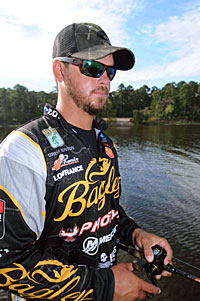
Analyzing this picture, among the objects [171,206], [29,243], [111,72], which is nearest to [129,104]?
[171,206]

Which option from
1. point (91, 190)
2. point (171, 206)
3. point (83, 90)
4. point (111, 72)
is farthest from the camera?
point (171, 206)

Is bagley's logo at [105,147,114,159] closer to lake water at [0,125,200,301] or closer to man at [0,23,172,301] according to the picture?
man at [0,23,172,301]

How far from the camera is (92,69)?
217 cm

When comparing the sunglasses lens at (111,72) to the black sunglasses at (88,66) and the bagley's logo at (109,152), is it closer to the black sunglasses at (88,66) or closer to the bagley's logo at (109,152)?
the black sunglasses at (88,66)

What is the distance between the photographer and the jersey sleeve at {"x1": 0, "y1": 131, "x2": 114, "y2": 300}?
149cm

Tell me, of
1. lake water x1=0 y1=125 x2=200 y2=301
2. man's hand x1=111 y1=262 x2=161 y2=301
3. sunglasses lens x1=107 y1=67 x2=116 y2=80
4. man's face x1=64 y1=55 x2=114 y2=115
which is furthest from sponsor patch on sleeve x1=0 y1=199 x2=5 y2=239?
lake water x1=0 y1=125 x2=200 y2=301

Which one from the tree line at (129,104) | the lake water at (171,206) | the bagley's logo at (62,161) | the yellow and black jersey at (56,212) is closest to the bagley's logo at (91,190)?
the yellow and black jersey at (56,212)

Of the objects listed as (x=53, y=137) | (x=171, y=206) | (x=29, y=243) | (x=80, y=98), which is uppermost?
(x=80, y=98)

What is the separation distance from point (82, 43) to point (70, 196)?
1376mm

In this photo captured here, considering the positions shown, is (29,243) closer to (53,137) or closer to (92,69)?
(53,137)

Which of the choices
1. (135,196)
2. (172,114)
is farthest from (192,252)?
(172,114)

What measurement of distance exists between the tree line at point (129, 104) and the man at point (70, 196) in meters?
73.2

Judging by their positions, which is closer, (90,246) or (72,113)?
(90,246)

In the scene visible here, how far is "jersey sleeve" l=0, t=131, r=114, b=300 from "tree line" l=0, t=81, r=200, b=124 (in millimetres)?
73982
